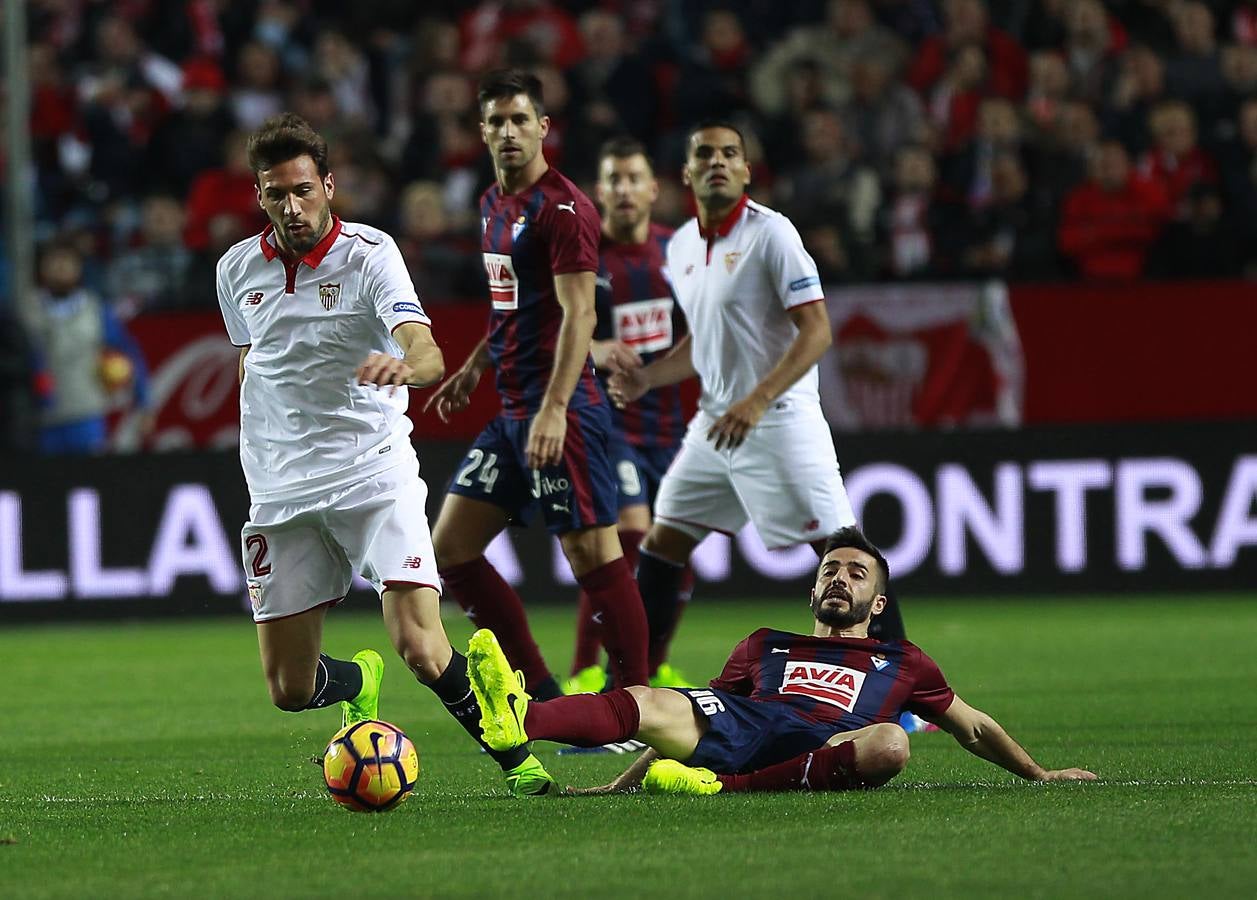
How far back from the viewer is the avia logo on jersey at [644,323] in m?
9.08

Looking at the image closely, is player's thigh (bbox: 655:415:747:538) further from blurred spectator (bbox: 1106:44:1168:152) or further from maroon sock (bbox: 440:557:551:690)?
blurred spectator (bbox: 1106:44:1168:152)

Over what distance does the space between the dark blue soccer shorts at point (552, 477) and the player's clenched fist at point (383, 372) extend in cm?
165

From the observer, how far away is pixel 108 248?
15000 millimetres

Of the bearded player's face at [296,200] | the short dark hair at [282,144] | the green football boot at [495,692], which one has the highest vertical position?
the short dark hair at [282,144]

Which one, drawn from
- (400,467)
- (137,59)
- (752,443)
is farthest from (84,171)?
(400,467)

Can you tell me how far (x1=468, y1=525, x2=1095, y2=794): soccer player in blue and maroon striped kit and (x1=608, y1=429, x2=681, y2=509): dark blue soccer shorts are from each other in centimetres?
234

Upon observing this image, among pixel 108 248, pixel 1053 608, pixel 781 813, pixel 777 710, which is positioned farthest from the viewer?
pixel 108 248

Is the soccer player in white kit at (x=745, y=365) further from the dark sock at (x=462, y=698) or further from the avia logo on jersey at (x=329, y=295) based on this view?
the avia logo on jersey at (x=329, y=295)

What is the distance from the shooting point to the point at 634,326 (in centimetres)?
912

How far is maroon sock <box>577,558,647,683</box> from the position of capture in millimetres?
7148

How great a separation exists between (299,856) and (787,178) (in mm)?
10709

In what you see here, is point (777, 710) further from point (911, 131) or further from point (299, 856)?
point (911, 131)

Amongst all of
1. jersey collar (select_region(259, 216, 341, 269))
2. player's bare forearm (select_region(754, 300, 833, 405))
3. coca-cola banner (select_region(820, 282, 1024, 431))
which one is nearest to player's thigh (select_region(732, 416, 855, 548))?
player's bare forearm (select_region(754, 300, 833, 405))

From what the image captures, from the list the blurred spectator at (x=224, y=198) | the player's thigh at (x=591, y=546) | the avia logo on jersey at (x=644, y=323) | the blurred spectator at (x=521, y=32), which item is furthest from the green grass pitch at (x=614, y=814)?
the blurred spectator at (x=521, y=32)
